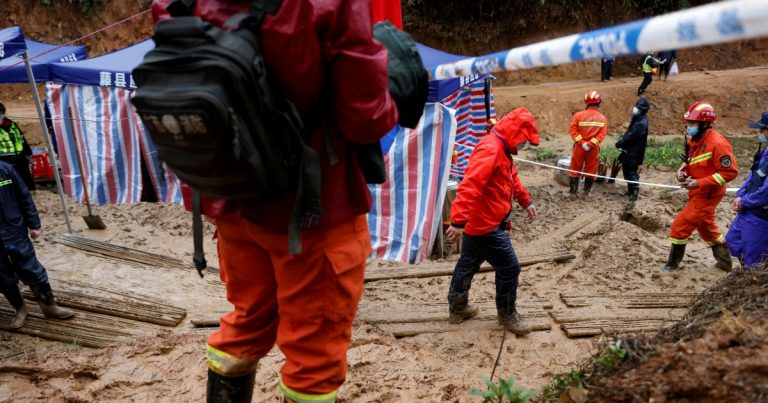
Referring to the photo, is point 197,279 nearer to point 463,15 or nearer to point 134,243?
point 134,243

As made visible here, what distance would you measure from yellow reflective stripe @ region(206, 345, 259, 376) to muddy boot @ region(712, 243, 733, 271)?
672 centimetres

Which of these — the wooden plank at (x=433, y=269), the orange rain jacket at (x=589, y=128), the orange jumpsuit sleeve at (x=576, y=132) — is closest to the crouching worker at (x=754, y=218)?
the wooden plank at (x=433, y=269)

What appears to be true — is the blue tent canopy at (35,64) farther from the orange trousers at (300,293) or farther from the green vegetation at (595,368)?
the green vegetation at (595,368)

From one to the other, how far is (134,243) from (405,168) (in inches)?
179

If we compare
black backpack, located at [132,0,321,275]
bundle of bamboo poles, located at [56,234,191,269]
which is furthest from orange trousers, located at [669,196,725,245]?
bundle of bamboo poles, located at [56,234,191,269]

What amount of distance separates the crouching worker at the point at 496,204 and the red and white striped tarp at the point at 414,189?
1.44 m

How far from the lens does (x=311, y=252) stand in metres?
1.78

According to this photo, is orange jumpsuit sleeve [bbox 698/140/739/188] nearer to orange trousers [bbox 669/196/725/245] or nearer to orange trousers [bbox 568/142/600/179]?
orange trousers [bbox 669/196/725/245]

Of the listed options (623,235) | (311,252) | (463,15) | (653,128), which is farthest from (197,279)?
(463,15)

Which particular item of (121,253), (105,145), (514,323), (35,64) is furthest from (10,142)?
(514,323)

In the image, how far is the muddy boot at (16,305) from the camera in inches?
192

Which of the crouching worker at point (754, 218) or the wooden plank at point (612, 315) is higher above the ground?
the crouching worker at point (754, 218)

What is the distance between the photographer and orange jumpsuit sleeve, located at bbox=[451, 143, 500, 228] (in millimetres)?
4430

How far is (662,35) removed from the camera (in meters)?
1.25
